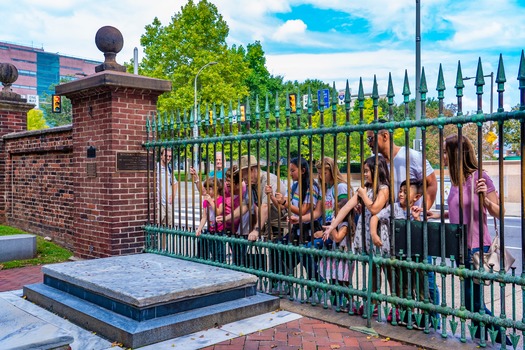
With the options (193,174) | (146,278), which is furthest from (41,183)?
(146,278)

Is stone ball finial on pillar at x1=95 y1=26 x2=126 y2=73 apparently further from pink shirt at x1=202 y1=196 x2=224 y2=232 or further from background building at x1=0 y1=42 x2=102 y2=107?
background building at x1=0 y1=42 x2=102 y2=107

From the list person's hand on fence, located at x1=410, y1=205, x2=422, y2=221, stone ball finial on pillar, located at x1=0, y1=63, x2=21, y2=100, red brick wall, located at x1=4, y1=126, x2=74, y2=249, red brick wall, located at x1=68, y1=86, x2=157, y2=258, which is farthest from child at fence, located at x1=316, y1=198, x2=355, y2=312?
stone ball finial on pillar, located at x1=0, y1=63, x2=21, y2=100

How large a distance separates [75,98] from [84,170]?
44.0 inches

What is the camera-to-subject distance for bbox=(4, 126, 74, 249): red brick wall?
851cm

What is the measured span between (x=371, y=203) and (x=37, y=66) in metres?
135

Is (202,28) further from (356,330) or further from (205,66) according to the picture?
(356,330)

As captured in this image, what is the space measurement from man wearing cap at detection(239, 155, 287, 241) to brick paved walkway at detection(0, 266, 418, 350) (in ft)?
3.53

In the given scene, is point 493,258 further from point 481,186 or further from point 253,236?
point 253,236

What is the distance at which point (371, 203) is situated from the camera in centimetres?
429

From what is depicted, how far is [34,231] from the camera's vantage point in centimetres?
975

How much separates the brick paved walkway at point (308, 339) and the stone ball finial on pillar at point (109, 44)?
4533mm

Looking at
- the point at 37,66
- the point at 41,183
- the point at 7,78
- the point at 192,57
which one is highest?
the point at 37,66

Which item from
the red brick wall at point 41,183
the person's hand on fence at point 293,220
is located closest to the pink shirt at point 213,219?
the person's hand on fence at point 293,220

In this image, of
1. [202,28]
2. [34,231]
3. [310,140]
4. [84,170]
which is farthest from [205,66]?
[310,140]
